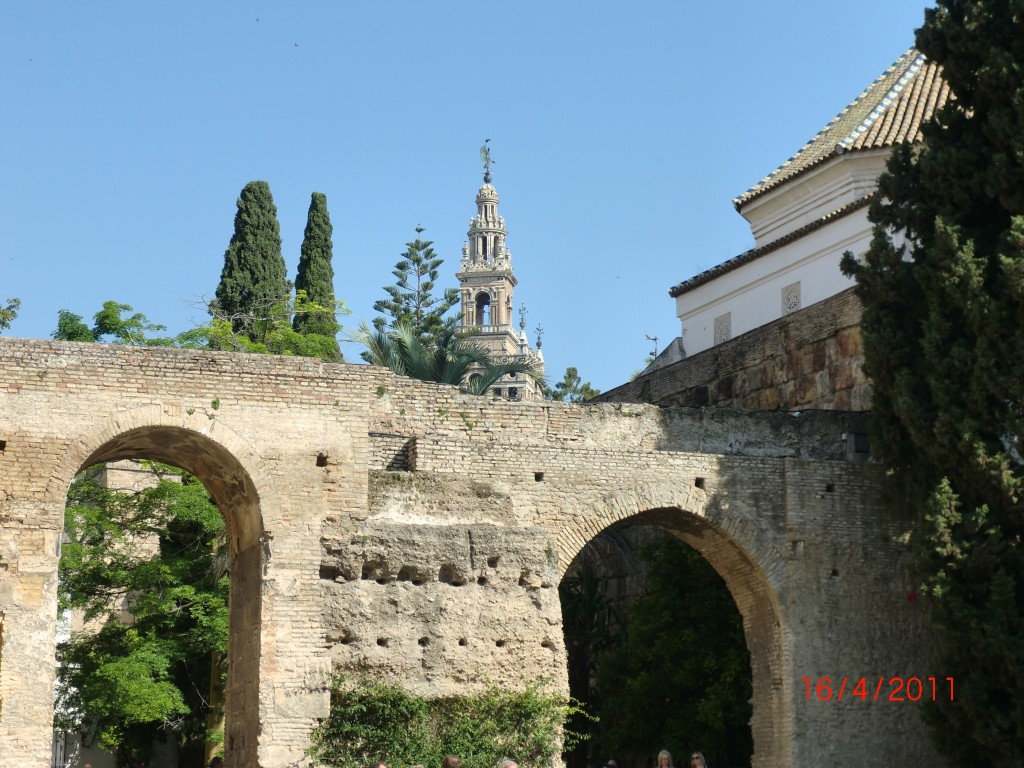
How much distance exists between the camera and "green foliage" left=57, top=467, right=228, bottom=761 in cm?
1953

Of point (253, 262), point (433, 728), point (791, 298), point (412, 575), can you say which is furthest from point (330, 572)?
point (253, 262)

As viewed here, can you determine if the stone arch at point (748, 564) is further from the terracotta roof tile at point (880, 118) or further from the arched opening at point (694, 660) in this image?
the terracotta roof tile at point (880, 118)

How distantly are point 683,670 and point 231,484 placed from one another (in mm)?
6234

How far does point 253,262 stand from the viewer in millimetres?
29141

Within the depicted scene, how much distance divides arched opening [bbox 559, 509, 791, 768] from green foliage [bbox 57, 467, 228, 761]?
4914mm

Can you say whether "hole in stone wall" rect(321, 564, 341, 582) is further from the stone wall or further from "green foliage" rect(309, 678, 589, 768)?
the stone wall

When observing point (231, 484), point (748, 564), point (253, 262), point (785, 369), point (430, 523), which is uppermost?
point (253, 262)

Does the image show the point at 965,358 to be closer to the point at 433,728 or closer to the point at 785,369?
the point at 785,369

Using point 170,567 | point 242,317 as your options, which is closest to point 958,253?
point 170,567

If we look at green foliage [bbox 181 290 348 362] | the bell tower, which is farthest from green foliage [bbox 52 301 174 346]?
the bell tower

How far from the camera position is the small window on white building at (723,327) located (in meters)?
23.4

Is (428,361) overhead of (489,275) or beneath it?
beneath

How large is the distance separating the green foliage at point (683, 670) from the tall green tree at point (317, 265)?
11924 mm
